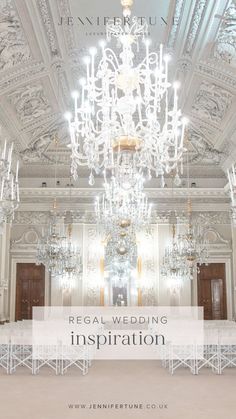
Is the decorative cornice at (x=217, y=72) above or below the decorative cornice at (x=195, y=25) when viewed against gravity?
below

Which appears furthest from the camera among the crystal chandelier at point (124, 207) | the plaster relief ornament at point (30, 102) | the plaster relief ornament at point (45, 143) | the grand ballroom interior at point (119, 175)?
the plaster relief ornament at point (45, 143)

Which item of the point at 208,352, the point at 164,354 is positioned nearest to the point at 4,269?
the point at 164,354

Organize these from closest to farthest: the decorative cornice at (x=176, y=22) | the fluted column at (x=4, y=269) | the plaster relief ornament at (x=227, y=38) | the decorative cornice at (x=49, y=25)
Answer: the decorative cornice at (x=49, y=25) < the decorative cornice at (x=176, y=22) < the plaster relief ornament at (x=227, y=38) < the fluted column at (x=4, y=269)

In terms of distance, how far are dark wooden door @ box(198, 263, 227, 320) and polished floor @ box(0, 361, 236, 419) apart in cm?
798

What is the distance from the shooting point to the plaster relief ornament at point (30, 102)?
10969mm

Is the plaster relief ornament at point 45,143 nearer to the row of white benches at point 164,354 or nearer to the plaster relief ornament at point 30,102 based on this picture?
the plaster relief ornament at point 30,102

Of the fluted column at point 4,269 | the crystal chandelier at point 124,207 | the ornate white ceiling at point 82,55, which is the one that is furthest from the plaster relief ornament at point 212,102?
the fluted column at point 4,269

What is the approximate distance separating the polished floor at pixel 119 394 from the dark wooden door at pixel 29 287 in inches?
310

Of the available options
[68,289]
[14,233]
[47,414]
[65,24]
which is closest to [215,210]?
[68,289]

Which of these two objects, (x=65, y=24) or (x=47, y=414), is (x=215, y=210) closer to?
(x=65, y=24)

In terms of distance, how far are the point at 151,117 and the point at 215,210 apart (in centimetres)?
1083

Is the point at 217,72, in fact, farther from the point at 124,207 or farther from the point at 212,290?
the point at 212,290

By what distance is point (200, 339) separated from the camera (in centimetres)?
928
